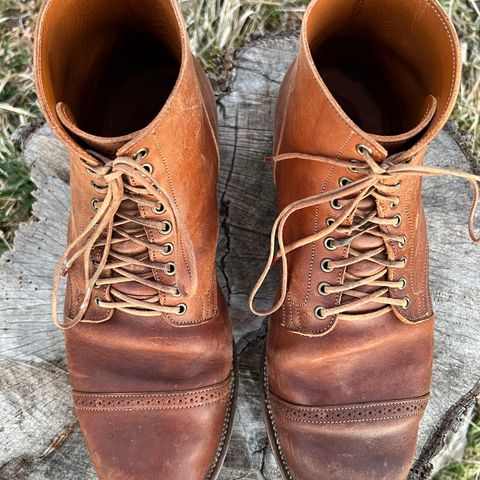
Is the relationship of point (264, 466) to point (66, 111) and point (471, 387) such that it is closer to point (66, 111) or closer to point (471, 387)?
point (471, 387)

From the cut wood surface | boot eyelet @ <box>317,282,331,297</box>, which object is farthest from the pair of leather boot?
the cut wood surface

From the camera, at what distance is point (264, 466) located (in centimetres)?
155

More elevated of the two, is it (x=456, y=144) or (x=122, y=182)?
(x=122, y=182)

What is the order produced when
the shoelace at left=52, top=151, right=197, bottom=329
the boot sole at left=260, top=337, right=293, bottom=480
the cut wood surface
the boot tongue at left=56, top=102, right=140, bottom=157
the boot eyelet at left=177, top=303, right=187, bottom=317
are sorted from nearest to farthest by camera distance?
the boot tongue at left=56, top=102, right=140, bottom=157 < the shoelace at left=52, top=151, right=197, bottom=329 < the boot eyelet at left=177, top=303, right=187, bottom=317 < the boot sole at left=260, top=337, right=293, bottom=480 < the cut wood surface

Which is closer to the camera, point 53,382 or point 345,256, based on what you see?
point 345,256

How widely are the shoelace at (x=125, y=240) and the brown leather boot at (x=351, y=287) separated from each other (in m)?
0.26

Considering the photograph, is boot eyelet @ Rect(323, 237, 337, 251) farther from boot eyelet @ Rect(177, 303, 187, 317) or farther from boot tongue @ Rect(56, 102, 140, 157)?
boot tongue @ Rect(56, 102, 140, 157)

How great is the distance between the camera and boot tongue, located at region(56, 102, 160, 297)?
43.8 inches

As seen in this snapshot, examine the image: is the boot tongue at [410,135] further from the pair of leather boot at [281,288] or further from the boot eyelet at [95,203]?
the boot eyelet at [95,203]

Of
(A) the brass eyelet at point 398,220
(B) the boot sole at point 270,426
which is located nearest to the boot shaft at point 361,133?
(A) the brass eyelet at point 398,220

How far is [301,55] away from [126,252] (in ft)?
1.98

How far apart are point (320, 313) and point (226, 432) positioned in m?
0.41

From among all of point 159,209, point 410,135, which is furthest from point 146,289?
point 410,135

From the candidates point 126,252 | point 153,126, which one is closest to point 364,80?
point 153,126
